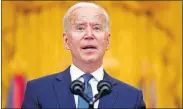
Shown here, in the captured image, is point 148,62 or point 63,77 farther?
point 148,62

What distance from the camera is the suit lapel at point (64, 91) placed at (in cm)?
130

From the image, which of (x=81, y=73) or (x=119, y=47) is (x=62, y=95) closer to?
(x=81, y=73)

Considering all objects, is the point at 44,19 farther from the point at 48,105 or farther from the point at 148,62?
the point at 48,105

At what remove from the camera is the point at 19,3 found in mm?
4281

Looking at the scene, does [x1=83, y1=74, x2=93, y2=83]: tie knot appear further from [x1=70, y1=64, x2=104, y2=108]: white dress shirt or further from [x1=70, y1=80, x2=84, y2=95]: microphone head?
[x1=70, y1=80, x2=84, y2=95]: microphone head

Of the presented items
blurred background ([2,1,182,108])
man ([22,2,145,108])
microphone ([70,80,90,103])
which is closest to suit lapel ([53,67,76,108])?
man ([22,2,145,108])

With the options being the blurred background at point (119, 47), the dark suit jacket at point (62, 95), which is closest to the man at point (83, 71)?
the dark suit jacket at point (62, 95)

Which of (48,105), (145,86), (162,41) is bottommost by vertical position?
(145,86)

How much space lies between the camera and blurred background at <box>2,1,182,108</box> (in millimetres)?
4191

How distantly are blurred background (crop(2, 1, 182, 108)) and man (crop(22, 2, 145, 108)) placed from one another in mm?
2798

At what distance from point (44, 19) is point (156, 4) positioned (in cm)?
99

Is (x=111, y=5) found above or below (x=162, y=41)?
above

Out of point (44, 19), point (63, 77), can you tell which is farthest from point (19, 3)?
point (63, 77)

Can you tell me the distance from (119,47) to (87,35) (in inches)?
116
